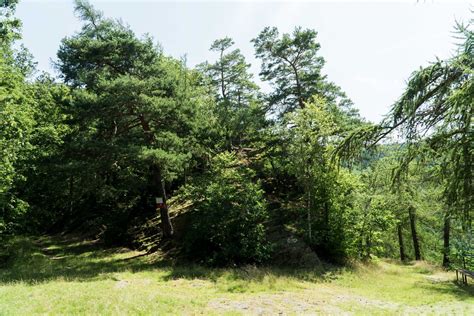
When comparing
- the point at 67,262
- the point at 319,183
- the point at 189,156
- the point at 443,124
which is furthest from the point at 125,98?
the point at 443,124

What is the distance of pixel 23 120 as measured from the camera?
17547 mm

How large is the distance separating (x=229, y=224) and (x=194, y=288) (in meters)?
4.58

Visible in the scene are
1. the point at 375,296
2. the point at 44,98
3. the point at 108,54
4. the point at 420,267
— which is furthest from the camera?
the point at 44,98

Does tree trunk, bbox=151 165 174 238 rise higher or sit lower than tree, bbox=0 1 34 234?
lower

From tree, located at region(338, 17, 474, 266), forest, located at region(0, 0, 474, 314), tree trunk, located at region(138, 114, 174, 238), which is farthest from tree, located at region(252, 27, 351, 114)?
tree, located at region(338, 17, 474, 266)

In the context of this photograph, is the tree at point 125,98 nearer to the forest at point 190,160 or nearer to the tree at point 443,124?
the forest at point 190,160

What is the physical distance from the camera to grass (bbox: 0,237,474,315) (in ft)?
29.2

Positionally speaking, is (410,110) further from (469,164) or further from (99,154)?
(99,154)

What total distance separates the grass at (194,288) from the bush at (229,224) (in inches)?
45.3

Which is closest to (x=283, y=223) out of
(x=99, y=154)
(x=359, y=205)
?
(x=359, y=205)

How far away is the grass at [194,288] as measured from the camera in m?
8.91

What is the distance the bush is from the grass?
1151mm

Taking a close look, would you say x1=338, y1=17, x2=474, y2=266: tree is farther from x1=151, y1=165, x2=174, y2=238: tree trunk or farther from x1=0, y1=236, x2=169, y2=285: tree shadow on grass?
x1=151, y1=165, x2=174, y2=238: tree trunk

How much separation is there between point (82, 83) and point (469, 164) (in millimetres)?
17196
